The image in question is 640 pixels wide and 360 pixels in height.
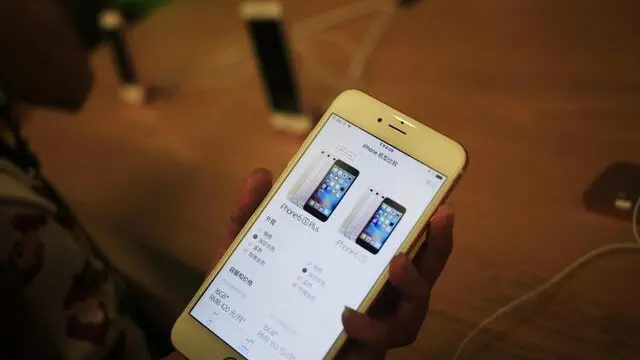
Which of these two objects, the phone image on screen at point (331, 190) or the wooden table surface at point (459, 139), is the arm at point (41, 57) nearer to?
the wooden table surface at point (459, 139)

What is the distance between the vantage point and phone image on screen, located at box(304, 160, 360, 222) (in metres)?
0.55

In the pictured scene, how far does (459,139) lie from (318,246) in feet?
0.86

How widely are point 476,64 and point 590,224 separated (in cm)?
24

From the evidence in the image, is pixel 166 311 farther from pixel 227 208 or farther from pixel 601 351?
pixel 601 351

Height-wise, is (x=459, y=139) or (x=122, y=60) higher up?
(x=459, y=139)

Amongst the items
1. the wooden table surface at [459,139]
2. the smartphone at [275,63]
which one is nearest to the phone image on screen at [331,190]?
the wooden table surface at [459,139]

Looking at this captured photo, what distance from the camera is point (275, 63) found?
790 millimetres

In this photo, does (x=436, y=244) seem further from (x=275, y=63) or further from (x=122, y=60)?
(x=122, y=60)

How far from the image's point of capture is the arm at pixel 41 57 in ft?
3.11

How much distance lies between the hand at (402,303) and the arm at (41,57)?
1.88ft

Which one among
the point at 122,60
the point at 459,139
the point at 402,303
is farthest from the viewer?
the point at 122,60

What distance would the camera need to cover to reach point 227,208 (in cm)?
76

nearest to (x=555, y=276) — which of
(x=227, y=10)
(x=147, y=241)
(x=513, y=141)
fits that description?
(x=513, y=141)

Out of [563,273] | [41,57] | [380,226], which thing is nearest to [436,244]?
[380,226]
